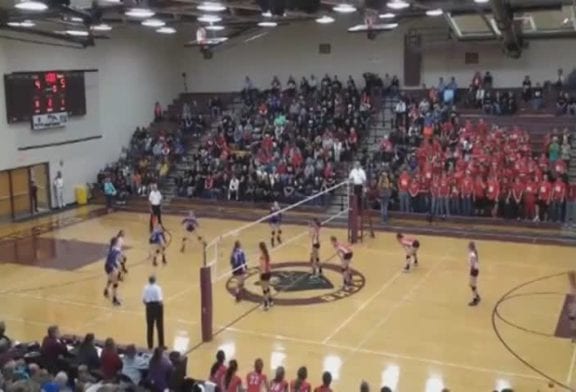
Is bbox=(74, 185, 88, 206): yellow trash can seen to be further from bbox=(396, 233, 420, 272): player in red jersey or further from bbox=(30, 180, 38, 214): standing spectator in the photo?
bbox=(396, 233, 420, 272): player in red jersey

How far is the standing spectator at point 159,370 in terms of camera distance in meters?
11.9

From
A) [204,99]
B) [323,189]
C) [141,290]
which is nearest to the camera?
[141,290]

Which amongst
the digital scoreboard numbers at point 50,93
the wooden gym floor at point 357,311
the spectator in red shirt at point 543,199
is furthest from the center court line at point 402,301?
the digital scoreboard numbers at point 50,93

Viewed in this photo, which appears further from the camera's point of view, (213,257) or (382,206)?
(382,206)

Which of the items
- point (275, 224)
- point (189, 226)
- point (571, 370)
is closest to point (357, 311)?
point (571, 370)

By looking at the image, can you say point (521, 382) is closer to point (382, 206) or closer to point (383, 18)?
point (382, 206)

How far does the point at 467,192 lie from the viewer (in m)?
27.3

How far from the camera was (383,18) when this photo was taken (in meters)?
31.0

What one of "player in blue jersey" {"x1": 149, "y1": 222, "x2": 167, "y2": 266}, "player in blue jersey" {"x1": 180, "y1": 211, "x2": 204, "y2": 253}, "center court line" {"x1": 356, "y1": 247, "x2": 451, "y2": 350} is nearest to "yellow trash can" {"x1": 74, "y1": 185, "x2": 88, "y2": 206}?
"player in blue jersey" {"x1": 180, "y1": 211, "x2": 204, "y2": 253}

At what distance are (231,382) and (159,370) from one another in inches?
52.4

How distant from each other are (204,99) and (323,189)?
42.7 ft

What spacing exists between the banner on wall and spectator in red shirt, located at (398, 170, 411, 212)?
15.1m

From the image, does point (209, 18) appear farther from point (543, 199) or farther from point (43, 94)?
point (543, 199)

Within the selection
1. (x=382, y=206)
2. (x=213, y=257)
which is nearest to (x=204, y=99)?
(x=382, y=206)
